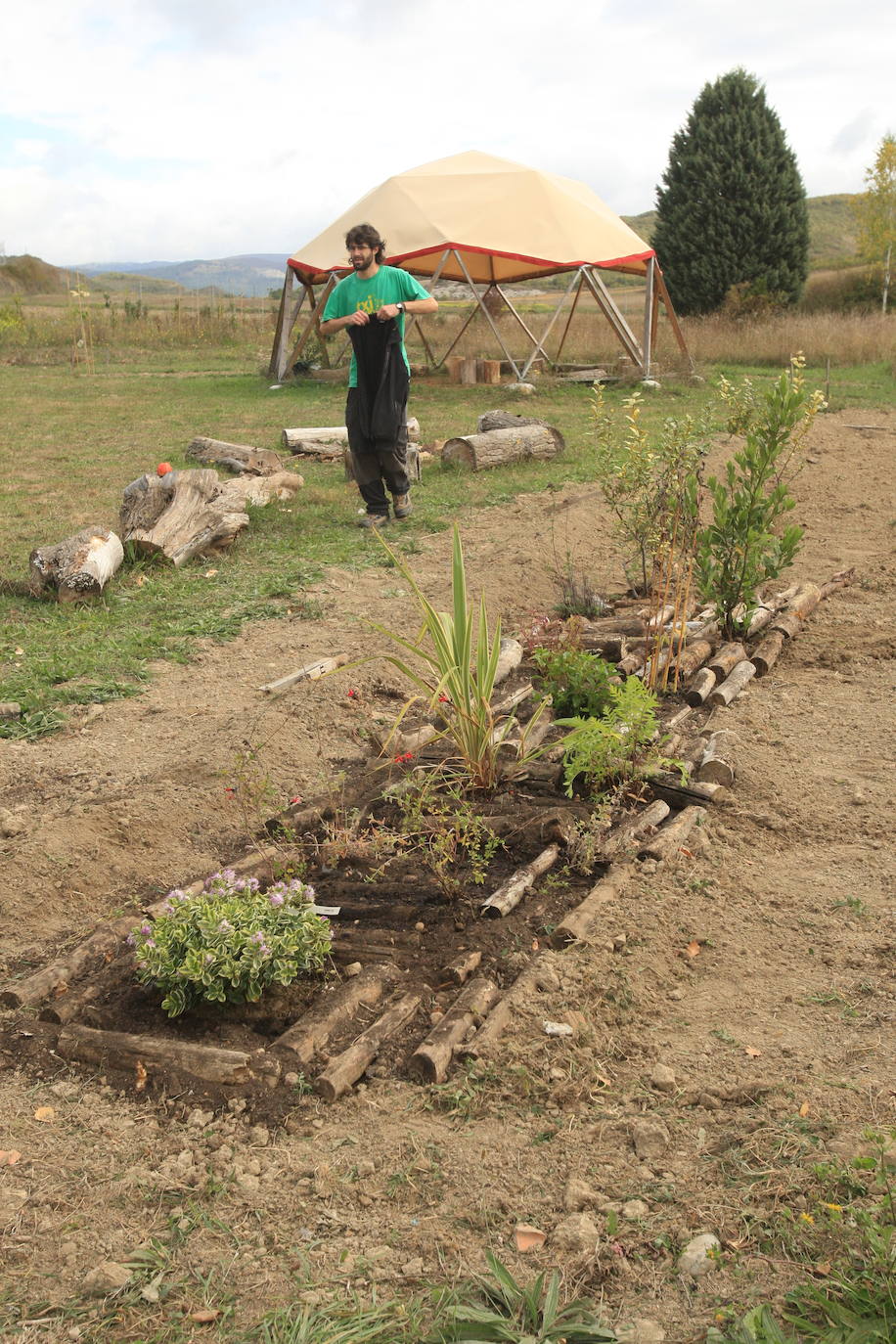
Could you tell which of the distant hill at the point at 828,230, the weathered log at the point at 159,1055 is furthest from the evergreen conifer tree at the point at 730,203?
the weathered log at the point at 159,1055

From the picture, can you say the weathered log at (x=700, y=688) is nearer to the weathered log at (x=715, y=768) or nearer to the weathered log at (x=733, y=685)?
the weathered log at (x=733, y=685)

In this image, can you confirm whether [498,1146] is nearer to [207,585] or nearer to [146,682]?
[146,682]

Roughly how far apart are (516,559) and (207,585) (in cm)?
195

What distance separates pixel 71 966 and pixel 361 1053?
0.93 m

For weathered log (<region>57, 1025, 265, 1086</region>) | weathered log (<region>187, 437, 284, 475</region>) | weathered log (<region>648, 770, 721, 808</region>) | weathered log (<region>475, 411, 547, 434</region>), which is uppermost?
weathered log (<region>475, 411, 547, 434</region>)

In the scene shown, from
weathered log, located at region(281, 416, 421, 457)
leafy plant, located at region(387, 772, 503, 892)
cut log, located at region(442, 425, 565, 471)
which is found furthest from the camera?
weathered log, located at region(281, 416, 421, 457)

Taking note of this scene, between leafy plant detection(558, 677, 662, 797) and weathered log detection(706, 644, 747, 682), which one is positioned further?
weathered log detection(706, 644, 747, 682)

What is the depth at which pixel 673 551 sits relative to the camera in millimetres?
5141

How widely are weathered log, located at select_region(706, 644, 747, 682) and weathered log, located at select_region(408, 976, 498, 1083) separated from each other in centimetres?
252

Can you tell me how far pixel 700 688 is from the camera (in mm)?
4773

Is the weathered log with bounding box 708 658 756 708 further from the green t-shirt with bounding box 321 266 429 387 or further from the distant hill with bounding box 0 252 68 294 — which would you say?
the distant hill with bounding box 0 252 68 294

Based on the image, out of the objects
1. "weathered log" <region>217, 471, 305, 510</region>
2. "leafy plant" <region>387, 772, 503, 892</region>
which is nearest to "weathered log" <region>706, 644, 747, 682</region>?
"leafy plant" <region>387, 772, 503, 892</region>

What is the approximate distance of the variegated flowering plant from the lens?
2775mm

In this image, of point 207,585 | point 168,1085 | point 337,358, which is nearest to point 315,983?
point 168,1085
